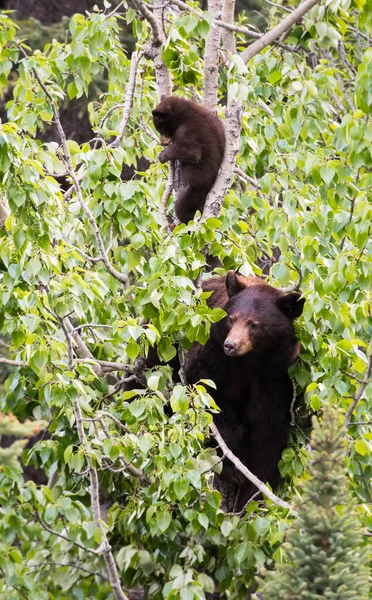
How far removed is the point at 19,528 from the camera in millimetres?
5250

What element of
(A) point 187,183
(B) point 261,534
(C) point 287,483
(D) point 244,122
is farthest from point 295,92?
(B) point 261,534

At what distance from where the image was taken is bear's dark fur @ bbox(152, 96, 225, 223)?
5824mm

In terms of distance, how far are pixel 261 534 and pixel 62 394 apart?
1.05 metres

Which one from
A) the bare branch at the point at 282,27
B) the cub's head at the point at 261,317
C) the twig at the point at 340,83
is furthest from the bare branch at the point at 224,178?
the twig at the point at 340,83

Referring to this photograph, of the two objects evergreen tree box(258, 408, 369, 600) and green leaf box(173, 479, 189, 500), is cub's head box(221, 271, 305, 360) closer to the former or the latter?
green leaf box(173, 479, 189, 500)

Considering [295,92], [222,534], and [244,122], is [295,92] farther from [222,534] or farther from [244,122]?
[222,534]

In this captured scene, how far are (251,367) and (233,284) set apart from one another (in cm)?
49

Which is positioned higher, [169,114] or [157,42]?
[157,42]

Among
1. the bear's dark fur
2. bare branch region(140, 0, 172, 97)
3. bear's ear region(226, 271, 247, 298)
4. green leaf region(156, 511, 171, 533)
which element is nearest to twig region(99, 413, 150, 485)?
green leaf region(156, 511, 171, 533)

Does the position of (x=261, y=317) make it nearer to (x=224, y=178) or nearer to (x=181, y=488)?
(x=224, y=178)

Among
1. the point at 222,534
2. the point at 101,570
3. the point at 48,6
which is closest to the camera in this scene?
the point at 222,534

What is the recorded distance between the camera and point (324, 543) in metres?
2.83

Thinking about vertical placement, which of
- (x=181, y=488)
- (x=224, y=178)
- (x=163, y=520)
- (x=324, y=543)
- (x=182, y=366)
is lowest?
(x=163, y=520)

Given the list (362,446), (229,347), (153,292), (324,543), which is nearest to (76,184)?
(153,292)
